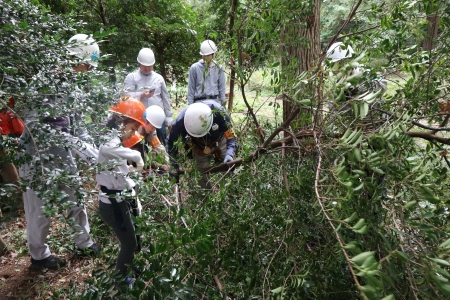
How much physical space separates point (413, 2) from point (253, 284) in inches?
59.4

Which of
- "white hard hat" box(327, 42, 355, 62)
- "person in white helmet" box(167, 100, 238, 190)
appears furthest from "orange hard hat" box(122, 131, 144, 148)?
"white hard hat" box(327, 42, 355, 62)

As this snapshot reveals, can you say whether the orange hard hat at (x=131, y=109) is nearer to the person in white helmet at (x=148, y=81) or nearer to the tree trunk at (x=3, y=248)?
the person in white helmet at (x=148, y=81)

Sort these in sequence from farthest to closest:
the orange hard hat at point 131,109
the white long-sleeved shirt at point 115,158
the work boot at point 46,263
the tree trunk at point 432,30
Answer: the work boot at point 46,263
the orange hard hat at point 131,109
the white long-sleeved shirt at point 115,158
the tree trunk at point 432,30

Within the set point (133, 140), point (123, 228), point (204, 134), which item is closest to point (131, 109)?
point (133, 140)

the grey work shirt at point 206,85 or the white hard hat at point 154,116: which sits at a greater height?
the grey work shirt at point 206,85

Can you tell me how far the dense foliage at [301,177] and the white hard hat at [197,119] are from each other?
2.94ft

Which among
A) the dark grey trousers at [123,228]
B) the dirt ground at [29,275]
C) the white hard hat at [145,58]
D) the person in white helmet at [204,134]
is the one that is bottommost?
the dirt ground at [29,275]

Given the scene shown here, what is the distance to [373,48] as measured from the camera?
72.6 inches

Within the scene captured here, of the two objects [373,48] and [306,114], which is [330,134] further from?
[373,48]

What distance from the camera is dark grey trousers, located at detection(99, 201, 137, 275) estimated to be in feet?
8.39

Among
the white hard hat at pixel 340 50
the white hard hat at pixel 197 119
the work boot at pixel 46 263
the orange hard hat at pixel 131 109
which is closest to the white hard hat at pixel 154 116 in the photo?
the white hard hat at pixel 197 119

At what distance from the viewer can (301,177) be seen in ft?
5.74

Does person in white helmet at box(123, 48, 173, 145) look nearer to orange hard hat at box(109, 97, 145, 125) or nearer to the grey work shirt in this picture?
the grey work shirt

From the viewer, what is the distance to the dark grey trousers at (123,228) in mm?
2559
